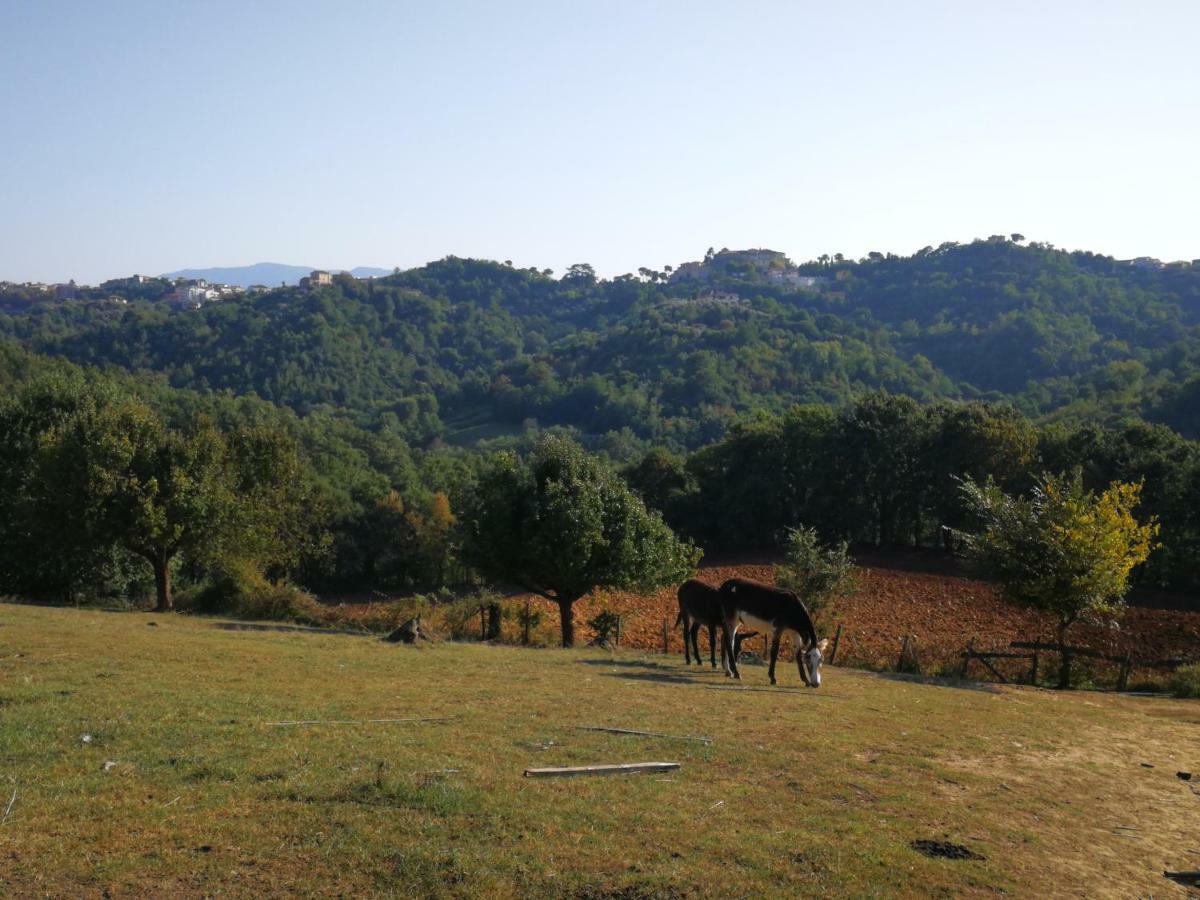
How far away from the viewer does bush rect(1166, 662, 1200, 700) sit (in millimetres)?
24500

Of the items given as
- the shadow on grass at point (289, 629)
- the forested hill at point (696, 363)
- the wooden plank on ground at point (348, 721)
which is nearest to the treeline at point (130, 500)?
the shadow on grass at point (289, 629)

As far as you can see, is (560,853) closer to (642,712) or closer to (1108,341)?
(642,712)

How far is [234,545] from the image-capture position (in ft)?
121

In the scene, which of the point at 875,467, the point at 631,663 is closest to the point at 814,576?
the point at 631,663

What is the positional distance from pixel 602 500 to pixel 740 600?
9.23 m

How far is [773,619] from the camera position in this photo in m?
20.8

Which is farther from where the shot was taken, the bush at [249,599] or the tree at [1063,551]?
the bush at [249,599]

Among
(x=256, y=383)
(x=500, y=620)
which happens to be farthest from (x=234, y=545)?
(x=256, y=383)

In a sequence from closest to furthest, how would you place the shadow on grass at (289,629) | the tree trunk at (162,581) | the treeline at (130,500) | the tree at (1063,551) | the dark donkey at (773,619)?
the dark donkey at (773,619) → the tree at (1063,551) → the shadow on grass at (289,629) → the treeline at (130,500) → the tree trunk at (162,581)

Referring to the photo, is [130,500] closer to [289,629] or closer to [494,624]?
[289,629]

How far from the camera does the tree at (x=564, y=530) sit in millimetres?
28672

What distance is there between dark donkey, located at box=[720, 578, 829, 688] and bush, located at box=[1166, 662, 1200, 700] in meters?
12.4

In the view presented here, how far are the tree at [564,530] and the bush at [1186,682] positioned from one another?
15.5 m

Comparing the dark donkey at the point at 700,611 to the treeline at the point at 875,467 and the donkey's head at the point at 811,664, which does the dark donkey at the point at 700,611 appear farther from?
the treeline at the point at 875,467
